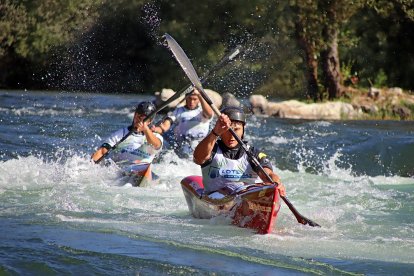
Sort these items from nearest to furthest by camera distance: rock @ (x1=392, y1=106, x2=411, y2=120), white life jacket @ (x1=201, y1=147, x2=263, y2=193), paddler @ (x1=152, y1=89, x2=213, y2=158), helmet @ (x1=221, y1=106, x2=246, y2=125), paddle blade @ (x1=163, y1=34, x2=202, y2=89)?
helmet @ (x1=221, y1=106, x2=246, y2=125) → white life jacket @ (x1=201, y1=147, x2=263, y2=193) → paddle blade @ (x1=163, y1=34, x2=202, y2=89) → paddler @ (x1=152, y1=89, x2=213, y2=158) → rock @ (x1=392, y1=106, x2=411, y2=120)

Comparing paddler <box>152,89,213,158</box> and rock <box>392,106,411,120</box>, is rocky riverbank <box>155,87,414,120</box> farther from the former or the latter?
paddler <box>152,89,213,158</box>

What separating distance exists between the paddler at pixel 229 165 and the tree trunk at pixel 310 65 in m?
14.7

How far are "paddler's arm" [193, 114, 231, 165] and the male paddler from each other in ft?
9.12

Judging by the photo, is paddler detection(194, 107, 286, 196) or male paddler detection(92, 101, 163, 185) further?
male paddler detection(92, 101, 163, 185)

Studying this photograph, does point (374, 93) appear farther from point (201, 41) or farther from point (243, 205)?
point (243, 205)

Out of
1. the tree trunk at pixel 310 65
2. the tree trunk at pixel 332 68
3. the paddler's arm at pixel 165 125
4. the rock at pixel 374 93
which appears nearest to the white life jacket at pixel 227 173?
the paddler's arm at pixel 165 125

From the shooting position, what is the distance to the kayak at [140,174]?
391 inches

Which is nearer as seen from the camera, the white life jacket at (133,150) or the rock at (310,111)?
the white life jacket at (133,150)

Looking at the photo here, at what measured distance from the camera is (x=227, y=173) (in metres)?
7.37

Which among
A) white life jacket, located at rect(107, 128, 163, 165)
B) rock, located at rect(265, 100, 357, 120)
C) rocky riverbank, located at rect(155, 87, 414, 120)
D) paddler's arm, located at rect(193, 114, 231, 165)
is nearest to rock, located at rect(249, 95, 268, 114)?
rocky riverbank, located at rect(155, 87, 414, 120)

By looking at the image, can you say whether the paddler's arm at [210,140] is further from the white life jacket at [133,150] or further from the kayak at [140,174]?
the white life jacket at [133,150]

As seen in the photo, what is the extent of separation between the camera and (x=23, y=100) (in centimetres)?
2302

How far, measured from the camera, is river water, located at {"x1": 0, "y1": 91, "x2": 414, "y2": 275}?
230 inches

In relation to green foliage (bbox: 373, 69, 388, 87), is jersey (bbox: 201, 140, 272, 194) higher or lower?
lower
